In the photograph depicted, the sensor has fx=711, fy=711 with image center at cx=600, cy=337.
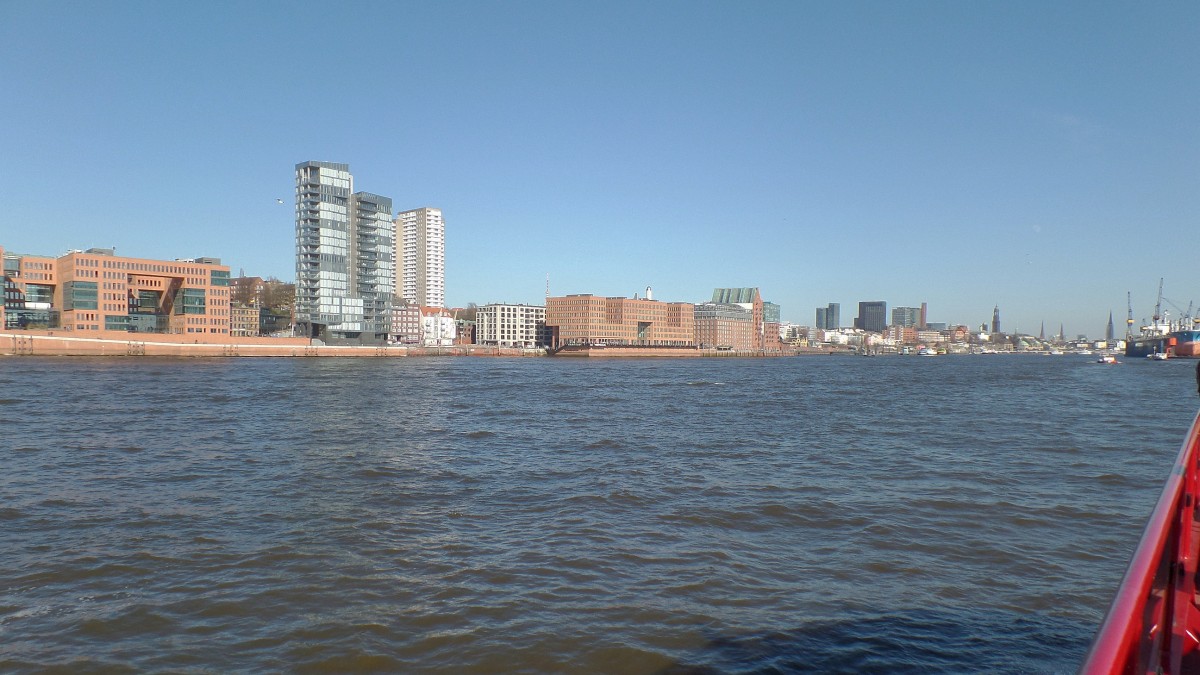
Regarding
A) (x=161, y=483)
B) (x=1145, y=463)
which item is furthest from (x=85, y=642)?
(x=1145, y=463)

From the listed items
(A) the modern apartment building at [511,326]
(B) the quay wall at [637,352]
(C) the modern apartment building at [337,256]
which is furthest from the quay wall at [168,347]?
(A) the modern apartment building at [511,326]

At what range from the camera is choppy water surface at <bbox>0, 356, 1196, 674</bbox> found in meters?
6.77

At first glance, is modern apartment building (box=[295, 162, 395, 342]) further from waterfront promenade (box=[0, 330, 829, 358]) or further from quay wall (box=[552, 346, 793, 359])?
quay wall (box=[552, 346, 793, 359])

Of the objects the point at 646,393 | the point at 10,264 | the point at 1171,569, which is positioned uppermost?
the point at 10,264

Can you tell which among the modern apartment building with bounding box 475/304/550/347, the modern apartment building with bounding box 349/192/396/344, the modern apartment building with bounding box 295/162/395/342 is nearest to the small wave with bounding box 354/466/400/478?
the modern apartment building with bounding box 295/162/395/342

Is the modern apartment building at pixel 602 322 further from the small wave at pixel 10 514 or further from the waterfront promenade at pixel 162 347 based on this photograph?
the small wave at pixel 10 514

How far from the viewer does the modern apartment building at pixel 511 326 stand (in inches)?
7279

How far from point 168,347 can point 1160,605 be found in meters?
116

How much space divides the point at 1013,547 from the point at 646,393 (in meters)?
35.3

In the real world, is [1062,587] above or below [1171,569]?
below

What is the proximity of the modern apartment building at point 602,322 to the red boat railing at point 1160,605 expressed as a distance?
165m

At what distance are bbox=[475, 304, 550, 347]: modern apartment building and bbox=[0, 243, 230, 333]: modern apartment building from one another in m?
78.1

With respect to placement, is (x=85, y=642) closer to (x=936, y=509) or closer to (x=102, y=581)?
(x=102, y=581)

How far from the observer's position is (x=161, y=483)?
543 inches
